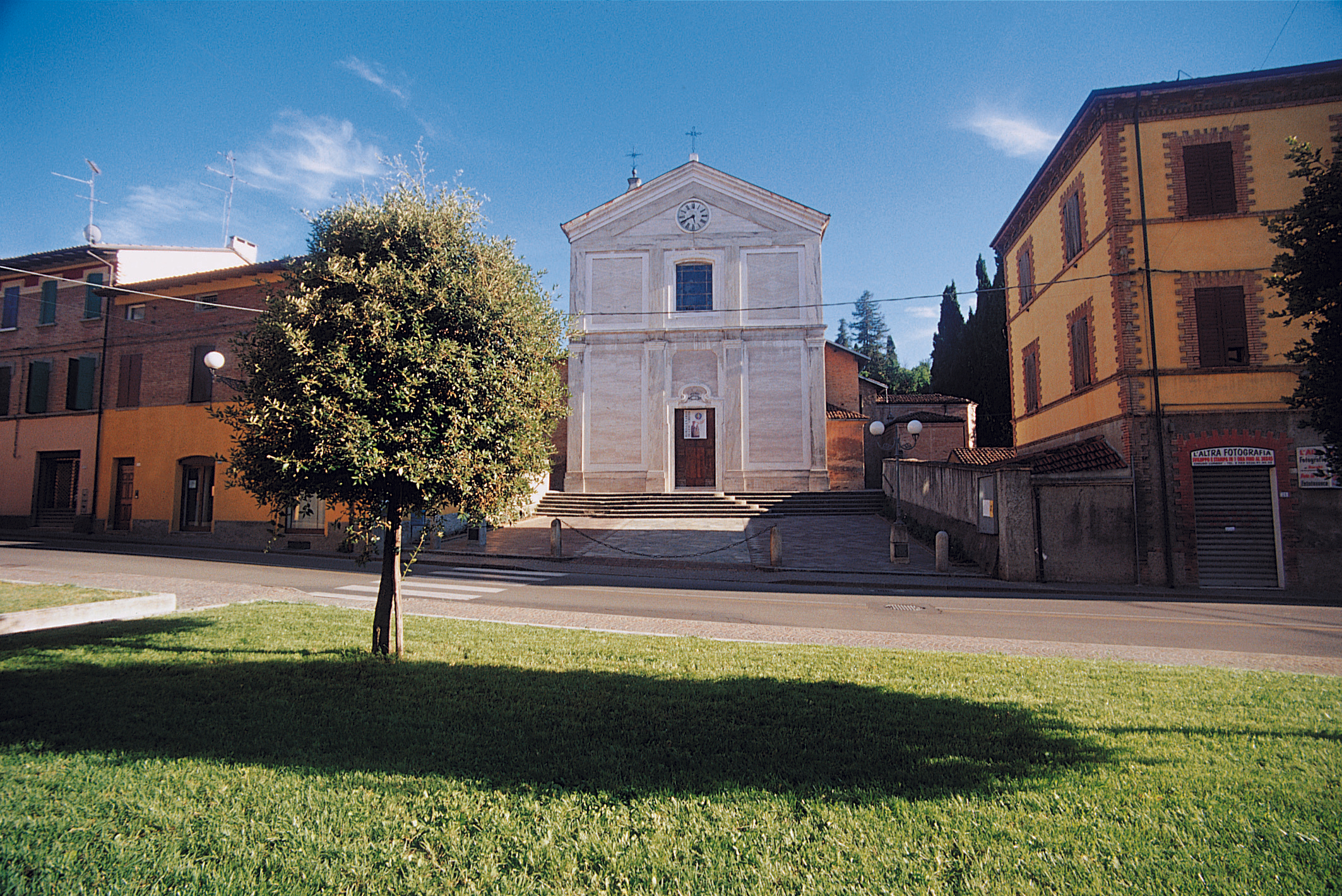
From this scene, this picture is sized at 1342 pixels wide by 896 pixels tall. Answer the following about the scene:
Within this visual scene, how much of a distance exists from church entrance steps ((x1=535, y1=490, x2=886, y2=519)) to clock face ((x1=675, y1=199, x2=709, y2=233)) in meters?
11.8

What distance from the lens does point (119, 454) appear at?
24.9m

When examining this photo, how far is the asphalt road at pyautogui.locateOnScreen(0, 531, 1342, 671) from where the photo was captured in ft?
28.1

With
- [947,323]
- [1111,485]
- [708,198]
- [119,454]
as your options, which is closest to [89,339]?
[119,454]

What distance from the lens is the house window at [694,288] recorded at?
2898 centimetres

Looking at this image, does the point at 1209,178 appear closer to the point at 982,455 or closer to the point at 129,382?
the point at 982,455

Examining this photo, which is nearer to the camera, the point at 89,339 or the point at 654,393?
the point at 89,339

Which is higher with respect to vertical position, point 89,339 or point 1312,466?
point 89,339

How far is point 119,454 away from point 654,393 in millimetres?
20573

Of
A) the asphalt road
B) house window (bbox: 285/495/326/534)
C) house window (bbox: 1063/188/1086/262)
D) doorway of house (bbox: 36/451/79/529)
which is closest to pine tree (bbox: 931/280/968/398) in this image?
house window (bbox: 1063/188/1086/262)

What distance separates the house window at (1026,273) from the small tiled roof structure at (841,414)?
850 centimetres

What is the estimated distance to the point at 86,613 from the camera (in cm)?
878

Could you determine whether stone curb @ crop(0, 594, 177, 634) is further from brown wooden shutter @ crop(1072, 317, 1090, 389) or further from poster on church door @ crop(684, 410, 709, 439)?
poster on church door @ crop(684, 410, 709, 439)

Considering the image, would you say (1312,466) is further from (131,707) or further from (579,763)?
(131,707)

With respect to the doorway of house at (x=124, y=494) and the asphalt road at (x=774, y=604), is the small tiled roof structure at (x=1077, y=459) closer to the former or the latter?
the asphalt road at (x=774, y=604)
